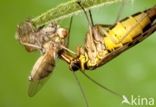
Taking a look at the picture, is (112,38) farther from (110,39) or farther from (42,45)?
(42,45)

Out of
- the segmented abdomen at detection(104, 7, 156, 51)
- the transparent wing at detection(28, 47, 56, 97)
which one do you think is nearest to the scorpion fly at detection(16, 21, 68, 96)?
the transparent wing at detection(28, 47, 56, 97)

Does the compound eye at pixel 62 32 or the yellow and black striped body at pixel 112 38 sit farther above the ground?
the compound eye at pixel 62 32

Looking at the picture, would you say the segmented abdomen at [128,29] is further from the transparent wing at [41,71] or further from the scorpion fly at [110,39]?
the transparent wing at [41,71]

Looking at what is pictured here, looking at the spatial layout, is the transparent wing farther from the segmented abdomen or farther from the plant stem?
the plant stem

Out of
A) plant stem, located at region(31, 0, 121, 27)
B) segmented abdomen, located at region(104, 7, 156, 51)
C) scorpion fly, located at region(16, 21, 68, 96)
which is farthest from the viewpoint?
scorpion fly, located at region(16, 21, 68, 96)

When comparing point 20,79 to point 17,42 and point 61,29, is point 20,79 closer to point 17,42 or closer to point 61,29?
point 17,42

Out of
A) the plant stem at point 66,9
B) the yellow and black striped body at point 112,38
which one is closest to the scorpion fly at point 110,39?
the yellow and black striped body at point 112,38

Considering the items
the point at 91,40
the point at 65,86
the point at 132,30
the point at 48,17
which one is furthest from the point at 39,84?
the point at 48,17
